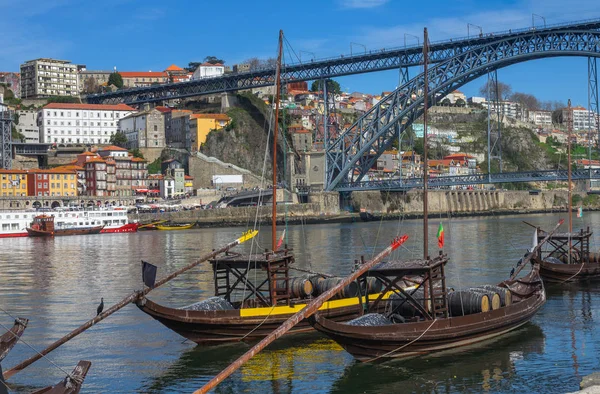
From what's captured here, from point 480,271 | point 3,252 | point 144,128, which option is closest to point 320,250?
point 480,271

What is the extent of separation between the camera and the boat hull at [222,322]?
1692cm

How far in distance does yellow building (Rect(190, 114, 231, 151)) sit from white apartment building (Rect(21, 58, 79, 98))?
28061 millimetres

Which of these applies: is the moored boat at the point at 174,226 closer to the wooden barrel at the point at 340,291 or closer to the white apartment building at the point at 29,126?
the white apartment building at the point at 29,126

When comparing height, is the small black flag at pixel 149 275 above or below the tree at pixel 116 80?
below

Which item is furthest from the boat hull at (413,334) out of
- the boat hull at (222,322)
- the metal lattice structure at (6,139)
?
the metal lattice structure at (6,139)

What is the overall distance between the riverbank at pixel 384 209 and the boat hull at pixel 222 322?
46.0 meters

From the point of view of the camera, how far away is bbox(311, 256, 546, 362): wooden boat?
1523 cm

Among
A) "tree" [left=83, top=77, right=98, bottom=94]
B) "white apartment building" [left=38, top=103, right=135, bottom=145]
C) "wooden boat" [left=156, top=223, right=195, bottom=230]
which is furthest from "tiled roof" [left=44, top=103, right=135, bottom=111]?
"wooden boat" [left=156, top=223, right=195, bottom=230]

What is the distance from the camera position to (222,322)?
670 inches

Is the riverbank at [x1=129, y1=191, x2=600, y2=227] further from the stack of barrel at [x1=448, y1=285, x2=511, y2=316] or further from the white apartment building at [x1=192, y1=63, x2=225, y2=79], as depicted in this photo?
the stack of barrel at [x1=448, y1=285, x2=511, y2=316]

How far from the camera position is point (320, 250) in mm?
42062

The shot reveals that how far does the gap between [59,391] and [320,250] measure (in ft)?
99.6

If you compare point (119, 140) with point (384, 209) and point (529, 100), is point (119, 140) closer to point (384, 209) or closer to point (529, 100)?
point (384, 209)

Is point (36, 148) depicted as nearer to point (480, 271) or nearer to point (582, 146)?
point (480, 271)
